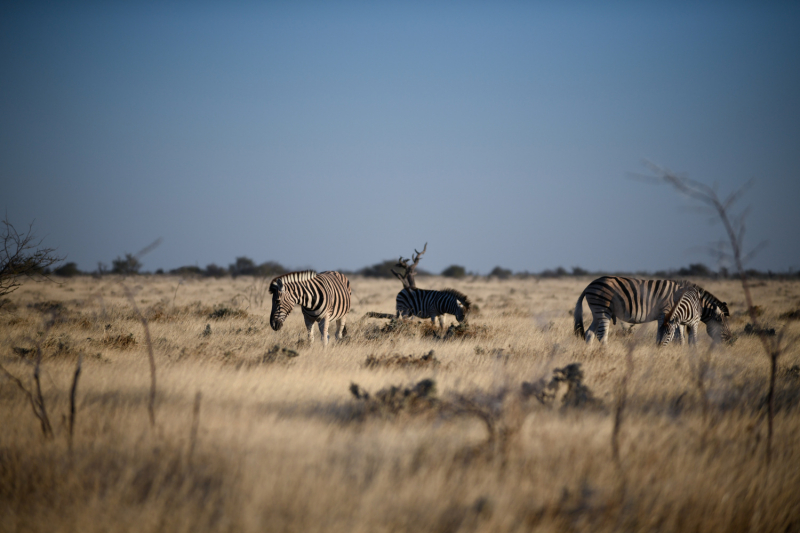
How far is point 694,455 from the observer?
15.2 ft

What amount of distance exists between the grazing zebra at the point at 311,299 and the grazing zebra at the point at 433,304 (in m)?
3.58

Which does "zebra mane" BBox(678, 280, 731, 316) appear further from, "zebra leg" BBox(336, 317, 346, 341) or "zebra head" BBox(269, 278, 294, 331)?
"zebra head" BBox(269, 278, 294, 331)

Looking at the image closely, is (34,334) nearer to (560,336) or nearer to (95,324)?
(95,324)

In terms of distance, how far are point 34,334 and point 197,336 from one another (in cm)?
363

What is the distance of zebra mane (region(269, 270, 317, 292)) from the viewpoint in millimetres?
10772

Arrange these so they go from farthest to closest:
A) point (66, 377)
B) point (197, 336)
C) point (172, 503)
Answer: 1. point (197, 336)
2. point (66, 377)
3. point (172, 503)

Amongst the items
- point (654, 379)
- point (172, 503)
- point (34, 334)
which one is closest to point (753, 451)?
point (654, 379)

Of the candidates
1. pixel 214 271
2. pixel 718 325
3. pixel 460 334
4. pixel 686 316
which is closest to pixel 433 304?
pixel 460 334

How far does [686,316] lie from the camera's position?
11.7 m

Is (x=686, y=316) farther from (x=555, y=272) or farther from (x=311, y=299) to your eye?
(x=555, y=272)

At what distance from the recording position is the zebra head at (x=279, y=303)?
10500mm

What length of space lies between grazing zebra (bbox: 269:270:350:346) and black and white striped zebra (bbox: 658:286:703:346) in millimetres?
8010

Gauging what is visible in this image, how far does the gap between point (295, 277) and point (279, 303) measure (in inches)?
36.5

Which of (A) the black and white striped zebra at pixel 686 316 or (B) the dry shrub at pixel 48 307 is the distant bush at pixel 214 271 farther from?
(A) the black and white striped zebra at pixel 686 316
